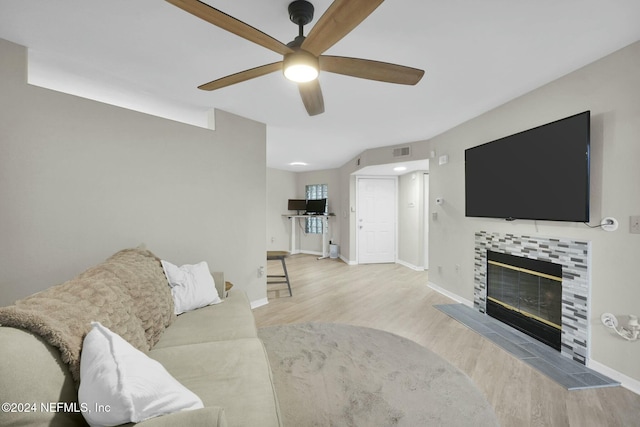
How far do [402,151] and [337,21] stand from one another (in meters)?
3.84

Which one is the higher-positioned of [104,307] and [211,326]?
[104,307]

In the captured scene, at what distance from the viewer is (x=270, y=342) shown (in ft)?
8.44

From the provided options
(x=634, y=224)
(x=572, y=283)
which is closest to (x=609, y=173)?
(x=634, y=224)

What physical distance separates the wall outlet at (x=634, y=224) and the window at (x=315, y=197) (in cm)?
607

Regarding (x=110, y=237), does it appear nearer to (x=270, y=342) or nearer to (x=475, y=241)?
A: (x=270, y=342)

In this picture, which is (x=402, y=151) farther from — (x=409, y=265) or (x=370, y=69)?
(x=370, y=69)

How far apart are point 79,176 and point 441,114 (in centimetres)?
374

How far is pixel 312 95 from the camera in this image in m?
2.00

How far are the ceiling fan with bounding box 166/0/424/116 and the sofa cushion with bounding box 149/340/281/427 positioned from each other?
1.62 m

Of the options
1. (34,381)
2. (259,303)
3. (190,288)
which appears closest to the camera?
(34,381)

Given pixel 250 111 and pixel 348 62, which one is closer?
pixel 348 62

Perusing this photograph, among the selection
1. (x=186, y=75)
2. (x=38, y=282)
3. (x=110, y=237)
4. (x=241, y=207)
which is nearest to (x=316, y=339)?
(x=241, y=207)

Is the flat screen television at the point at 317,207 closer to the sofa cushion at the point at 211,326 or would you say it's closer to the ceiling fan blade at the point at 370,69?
the sofa cushion at the point at 211,326

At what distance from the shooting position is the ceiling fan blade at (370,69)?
1559 mm
